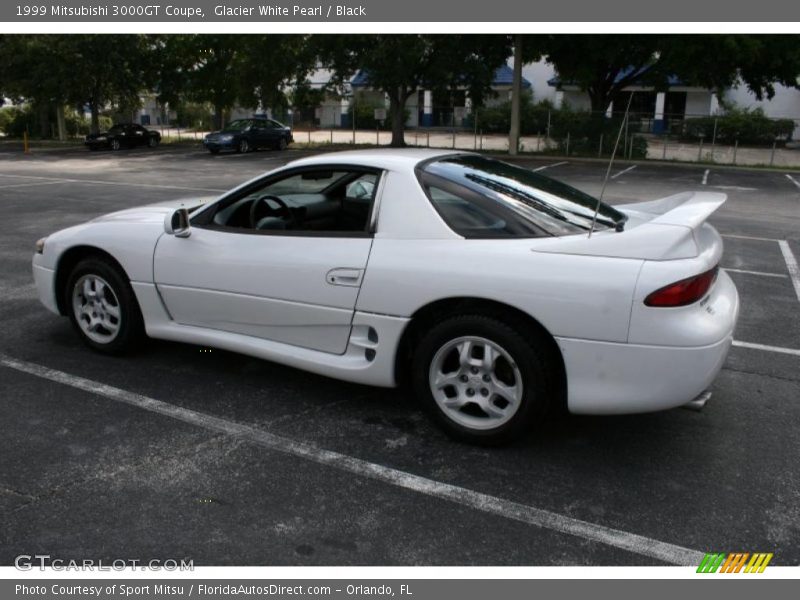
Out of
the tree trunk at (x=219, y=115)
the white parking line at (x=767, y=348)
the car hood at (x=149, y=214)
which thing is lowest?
the white parking line at (x=767, y=348)

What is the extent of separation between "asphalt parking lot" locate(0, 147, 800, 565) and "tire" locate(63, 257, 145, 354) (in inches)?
6.0

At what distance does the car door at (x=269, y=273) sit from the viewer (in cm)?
408

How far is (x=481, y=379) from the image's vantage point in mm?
3740

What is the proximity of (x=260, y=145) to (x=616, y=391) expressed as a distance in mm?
29728

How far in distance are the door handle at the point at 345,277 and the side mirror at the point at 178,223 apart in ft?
3.63

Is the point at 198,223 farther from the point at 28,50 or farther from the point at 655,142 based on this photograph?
the point at 28,50

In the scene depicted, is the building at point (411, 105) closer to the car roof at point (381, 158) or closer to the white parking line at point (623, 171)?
the white parking line at point (623, 171)

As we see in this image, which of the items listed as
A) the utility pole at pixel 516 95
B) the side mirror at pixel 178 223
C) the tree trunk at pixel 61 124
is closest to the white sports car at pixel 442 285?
the side mirror at pixel 178 223

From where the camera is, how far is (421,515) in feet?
10.6

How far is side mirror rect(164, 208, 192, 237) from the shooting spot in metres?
4.58

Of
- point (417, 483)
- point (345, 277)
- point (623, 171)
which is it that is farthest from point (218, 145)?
point (417, 483)

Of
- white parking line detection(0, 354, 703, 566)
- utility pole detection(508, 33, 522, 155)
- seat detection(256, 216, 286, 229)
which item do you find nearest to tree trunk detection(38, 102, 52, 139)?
utility pole detection(508, 33, 522, 155)

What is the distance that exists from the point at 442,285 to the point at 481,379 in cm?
51

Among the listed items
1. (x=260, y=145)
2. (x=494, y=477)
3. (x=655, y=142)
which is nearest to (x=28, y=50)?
(x=260, y=145)
